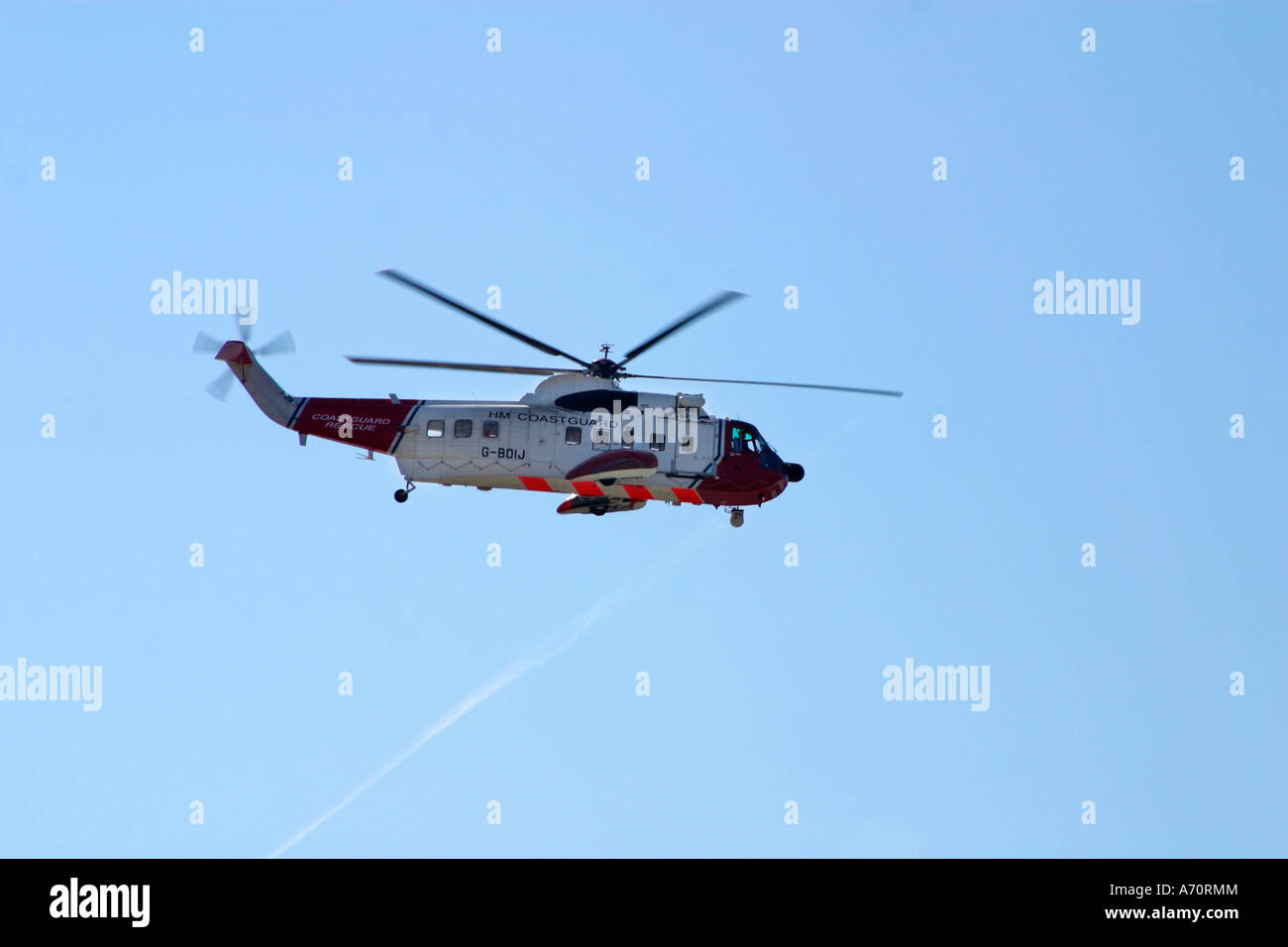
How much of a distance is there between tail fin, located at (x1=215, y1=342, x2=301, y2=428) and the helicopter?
4 centimetres

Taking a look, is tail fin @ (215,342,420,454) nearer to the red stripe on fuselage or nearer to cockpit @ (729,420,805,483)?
the red stripe on fuselage

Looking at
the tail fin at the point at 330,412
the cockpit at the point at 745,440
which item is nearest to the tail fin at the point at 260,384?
the tail fin at the point at 330,412

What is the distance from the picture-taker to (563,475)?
59.2m

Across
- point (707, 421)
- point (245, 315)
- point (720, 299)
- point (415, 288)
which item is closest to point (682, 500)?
point (707, 421)

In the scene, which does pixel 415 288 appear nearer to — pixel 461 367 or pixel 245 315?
pixel 461 367

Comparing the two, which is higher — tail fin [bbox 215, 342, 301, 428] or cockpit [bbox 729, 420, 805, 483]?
tail fin [bbox 215, 342, 301, 428]

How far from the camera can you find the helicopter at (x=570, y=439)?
194ft

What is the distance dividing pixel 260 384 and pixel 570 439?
9272 millimetres

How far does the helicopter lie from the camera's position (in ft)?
194

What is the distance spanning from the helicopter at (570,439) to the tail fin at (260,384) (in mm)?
44

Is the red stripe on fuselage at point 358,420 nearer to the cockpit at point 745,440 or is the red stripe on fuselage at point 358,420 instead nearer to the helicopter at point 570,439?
the helicopter at point 570,439

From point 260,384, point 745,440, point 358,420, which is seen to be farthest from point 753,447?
point 260,384

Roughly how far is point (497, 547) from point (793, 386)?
10.1 meters

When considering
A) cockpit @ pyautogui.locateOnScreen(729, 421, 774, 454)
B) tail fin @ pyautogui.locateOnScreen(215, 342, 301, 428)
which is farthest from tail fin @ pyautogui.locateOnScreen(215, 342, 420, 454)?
cockpit @ pyautogui.locateOnScreen(729, 421, 774, 454)
